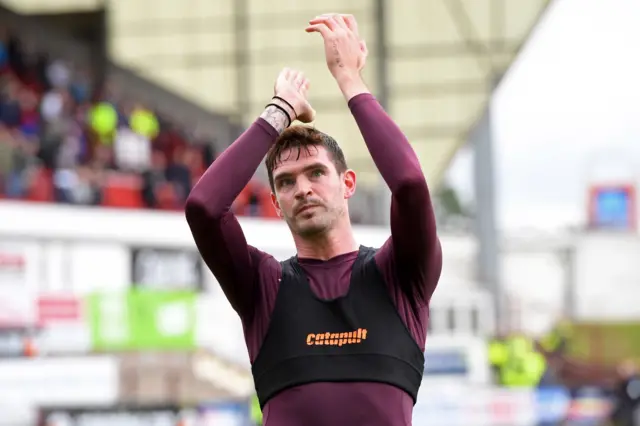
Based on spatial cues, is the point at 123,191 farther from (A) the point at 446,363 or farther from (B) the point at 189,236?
(A) the point at 446,363

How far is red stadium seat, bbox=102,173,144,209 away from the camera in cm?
1574

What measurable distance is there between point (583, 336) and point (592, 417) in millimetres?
3804

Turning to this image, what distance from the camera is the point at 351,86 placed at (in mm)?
Answer: 3395

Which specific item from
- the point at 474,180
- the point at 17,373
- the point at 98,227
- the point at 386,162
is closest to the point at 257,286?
the point at 386,162

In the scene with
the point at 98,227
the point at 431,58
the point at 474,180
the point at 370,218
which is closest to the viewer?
the point at 98,227

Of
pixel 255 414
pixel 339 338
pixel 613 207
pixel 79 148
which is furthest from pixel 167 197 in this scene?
pixel 613 207

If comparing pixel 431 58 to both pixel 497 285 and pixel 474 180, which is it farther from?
pixel 497 285

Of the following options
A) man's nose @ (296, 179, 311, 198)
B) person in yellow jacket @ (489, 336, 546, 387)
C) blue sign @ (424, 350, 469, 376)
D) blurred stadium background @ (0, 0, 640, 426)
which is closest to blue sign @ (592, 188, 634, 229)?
blurred stadium background @ (0, 0, 640, 426)

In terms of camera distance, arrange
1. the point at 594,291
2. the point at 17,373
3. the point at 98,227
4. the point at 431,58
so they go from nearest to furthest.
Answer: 1. the point at 17,373
2. the point at 98,227
3. the point at 594,291
4. the point at 431,58

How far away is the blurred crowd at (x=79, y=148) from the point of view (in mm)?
14867

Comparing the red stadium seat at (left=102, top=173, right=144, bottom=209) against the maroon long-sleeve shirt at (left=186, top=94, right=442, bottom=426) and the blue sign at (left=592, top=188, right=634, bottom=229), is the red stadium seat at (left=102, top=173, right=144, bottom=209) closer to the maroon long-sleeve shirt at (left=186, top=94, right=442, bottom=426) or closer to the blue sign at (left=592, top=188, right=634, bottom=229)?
the maroon long-sleeve shirt at (left=186, top=94, right=442, bottom=426)

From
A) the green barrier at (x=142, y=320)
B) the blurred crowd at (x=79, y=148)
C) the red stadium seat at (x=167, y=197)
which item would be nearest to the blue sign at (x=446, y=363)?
the blurred crowd at (x=79, y=148)

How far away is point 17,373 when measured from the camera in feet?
46.1

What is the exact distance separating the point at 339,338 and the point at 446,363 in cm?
1510
